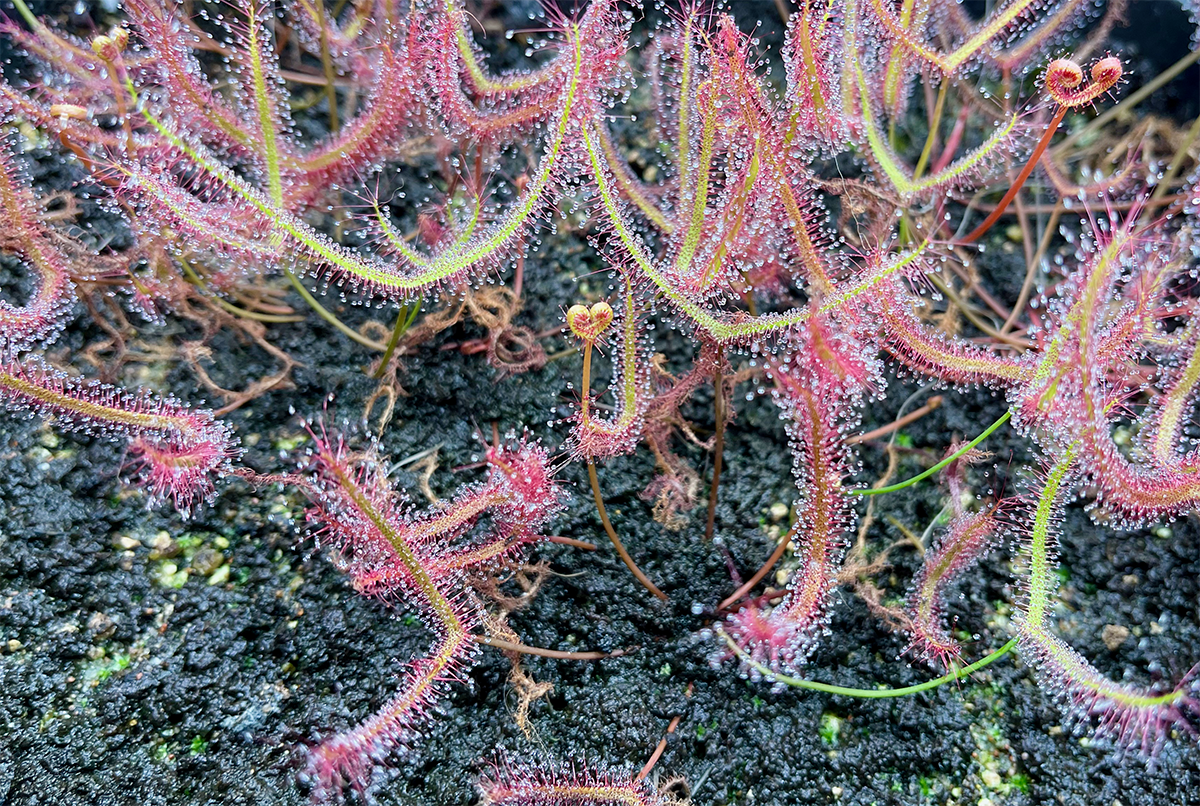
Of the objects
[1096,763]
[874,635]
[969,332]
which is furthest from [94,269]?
[1096,763]

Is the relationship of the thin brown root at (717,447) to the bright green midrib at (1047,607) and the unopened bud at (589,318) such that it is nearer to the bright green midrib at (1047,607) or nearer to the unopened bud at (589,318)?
the unopened bud at (589,318)

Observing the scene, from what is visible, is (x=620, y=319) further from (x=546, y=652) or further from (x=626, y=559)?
(x=546, y=652)

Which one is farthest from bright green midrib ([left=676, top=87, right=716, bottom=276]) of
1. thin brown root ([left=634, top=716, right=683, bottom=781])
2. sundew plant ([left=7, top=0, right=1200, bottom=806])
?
thin brown root ([left=634, top=716, right=683, bottom=781])

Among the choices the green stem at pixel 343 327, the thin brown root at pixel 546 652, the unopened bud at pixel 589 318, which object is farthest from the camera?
the green stem at pixel 343 327

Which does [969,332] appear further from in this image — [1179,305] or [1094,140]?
[1094,140]

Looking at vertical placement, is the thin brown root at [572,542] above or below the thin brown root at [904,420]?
below

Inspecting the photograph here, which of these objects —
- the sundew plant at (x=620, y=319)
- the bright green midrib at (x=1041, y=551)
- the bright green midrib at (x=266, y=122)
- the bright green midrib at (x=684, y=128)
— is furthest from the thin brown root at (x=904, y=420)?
the bright green midrib at (x=266, y=122)

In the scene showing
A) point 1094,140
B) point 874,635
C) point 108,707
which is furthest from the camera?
point 1094,140
